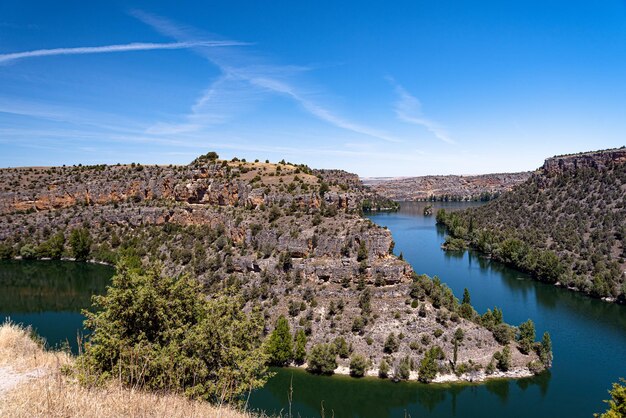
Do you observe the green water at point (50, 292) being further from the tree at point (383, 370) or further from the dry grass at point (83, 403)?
the dry grass at point (83, 403)

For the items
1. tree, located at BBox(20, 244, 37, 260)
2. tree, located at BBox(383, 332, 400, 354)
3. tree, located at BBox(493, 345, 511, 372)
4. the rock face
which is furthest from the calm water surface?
the rock face

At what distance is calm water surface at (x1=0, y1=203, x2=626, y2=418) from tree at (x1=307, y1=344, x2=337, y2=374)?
77cm

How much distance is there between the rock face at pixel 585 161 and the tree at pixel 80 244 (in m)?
105

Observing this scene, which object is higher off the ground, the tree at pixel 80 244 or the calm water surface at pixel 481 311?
the tree at pixel 80 244

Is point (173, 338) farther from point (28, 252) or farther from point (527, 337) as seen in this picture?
point (28, 252)

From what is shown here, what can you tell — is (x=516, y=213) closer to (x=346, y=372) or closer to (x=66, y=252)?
(x=346, y=372)

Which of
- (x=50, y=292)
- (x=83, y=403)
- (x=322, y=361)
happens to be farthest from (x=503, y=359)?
(x=50, y=292)

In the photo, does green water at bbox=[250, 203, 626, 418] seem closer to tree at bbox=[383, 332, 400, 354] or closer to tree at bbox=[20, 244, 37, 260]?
tree at bbox=[383, 332, 400, 354]

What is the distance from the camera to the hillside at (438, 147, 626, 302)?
5819 centimetres

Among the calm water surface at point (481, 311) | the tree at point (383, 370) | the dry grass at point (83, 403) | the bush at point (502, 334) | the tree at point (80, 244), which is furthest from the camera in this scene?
the tree at point (80, 244)

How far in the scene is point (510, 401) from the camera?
91.6ft

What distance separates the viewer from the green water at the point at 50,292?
40.5 m

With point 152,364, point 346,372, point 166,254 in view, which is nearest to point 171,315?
point 152,364

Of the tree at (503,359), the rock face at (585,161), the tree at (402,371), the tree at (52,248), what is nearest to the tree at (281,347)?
the tree at (402,371)
